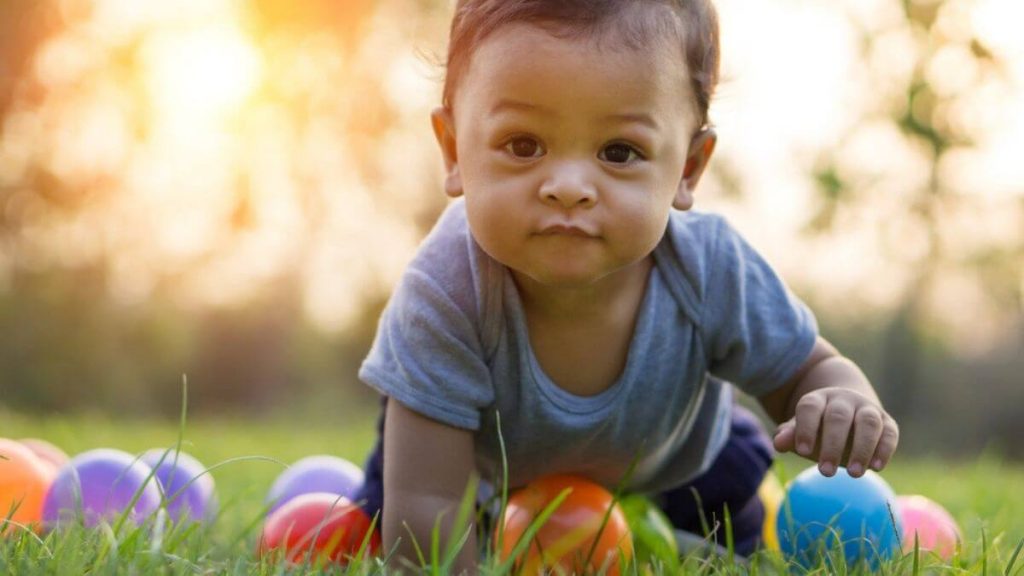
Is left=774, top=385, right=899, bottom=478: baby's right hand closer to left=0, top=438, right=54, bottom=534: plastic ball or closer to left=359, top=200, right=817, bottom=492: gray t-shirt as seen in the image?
left=359, top=200, right=817, bottom=492: gray t-shirt

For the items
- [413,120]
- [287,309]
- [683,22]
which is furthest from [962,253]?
[683,22]

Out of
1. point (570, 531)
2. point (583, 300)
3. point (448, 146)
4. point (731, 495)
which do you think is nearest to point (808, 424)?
point (570, 531)

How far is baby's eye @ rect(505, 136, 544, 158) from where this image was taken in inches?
74.9

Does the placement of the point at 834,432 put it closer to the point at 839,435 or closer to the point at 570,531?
the point at 839,435

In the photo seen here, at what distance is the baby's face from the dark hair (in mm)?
23

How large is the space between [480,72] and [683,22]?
386 millimetres

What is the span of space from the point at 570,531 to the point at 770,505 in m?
1.10

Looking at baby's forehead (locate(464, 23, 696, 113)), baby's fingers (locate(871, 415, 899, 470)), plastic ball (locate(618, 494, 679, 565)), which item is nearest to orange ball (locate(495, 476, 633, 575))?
plastic ball (locate(618, 494, 679, 565))

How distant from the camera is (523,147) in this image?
1.91 meters

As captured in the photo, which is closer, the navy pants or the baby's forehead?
the baby's forehead

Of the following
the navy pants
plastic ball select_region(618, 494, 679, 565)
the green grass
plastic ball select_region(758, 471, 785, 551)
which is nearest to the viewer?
the green grass

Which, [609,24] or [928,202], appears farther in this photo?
[928,202]

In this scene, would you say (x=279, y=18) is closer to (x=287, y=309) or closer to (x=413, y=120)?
(x=413, y=120)

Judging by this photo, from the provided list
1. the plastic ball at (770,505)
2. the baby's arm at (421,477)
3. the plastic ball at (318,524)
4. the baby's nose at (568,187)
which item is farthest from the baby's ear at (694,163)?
the plastic ball at (318,524)
